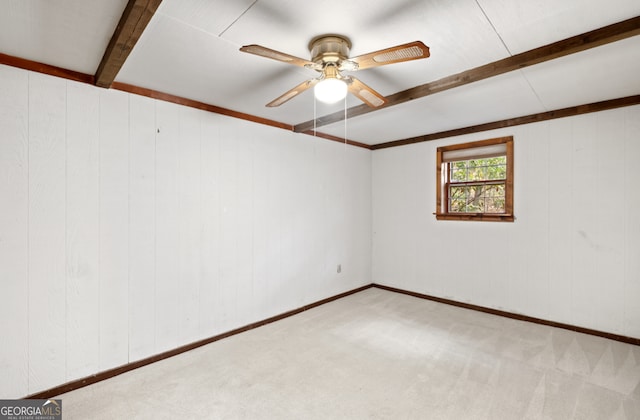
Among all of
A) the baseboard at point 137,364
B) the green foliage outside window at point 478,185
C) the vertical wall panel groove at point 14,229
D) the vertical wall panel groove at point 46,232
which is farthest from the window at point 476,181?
the vertical wall panel groove at point 14,229

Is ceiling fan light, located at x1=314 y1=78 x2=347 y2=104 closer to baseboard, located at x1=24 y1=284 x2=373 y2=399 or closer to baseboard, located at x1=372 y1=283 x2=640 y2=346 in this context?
baseboard, located at x1=24 y1=284 x2=373 y2=399

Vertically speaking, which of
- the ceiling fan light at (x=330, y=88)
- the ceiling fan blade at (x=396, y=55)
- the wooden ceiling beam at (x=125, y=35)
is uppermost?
the wooden ceiling beam at (x=125, y=35)

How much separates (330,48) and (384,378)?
2478 millimetres

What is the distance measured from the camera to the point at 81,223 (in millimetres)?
2445

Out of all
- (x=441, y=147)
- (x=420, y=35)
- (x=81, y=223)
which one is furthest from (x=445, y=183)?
(x=81, y=223)

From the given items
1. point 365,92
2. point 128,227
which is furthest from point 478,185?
point 128,227

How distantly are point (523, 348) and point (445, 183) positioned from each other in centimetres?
230

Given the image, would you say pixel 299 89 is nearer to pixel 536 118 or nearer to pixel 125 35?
pixel 125 35

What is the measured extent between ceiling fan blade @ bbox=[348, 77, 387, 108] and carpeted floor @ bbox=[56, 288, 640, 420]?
7.21ft

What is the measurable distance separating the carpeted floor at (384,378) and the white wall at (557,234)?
1.30 feet

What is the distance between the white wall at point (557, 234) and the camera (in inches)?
126

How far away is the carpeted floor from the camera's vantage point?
213 centimetres

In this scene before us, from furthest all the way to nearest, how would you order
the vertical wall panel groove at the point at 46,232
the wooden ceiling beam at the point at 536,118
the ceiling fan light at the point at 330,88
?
the wooden ceiling beam at the point at 536,118
the vertical wall panel groove at the point at 46,232
the ceiling fan light at the point at 330,88

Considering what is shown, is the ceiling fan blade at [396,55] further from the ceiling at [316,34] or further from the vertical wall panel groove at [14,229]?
the vertical wall panel groove at [14,229]
